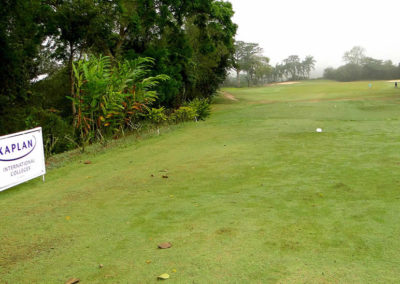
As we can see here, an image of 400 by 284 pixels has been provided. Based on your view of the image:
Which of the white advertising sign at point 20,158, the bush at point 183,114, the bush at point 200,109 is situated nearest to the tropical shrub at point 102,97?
the white advertising sign at point 20,158

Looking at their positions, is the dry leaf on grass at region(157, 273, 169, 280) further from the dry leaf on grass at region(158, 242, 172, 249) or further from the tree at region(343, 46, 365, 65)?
the tree at region(343, 46, 365, 65)

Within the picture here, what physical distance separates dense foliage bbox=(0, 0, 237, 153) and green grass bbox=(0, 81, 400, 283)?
10.1ft

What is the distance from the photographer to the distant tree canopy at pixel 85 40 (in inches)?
579

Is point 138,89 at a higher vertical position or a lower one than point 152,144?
higher

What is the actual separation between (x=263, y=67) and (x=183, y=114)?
65065 mm

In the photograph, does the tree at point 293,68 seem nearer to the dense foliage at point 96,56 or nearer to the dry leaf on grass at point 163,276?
the dense foliage at point 96,56

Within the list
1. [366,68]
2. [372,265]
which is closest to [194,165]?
[372,265]

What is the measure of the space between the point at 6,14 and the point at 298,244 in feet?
50.7

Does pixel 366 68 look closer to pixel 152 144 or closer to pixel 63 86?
pixel 63 86

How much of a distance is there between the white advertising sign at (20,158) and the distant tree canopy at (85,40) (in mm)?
7890

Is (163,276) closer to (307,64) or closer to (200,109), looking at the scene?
(200,109)

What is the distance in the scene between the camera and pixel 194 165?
755 centimetres

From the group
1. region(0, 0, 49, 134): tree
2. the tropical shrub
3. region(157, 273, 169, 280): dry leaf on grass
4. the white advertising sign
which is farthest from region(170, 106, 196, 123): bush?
region(157, 273, 169, 280): dry leaf on grass

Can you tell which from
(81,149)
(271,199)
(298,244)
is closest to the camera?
(298,244)
